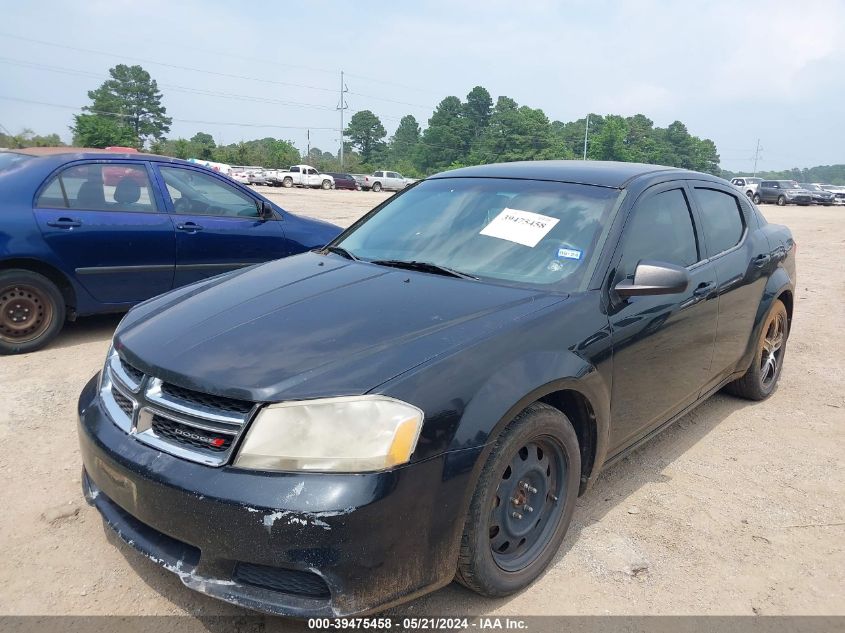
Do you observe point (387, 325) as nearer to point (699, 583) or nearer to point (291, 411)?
point (291, 411)

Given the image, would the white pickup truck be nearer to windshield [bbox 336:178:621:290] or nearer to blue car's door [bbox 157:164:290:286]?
blue car's door [bbox 157:164:290:286]

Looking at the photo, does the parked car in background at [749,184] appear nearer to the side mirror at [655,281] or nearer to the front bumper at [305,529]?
the side mirror at [655,281]

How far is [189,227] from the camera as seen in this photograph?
5.66 metres

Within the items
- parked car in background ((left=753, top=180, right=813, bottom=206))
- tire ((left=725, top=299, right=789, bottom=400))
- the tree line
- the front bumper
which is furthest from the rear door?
the tree line

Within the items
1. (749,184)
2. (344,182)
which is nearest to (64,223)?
(749,184)

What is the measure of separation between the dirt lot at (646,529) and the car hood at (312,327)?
2.86ft

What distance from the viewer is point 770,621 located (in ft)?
7.75

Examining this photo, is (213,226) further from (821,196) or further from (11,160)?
(821,196)

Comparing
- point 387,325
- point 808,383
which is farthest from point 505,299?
point 808,383

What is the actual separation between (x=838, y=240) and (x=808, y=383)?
12920 mm

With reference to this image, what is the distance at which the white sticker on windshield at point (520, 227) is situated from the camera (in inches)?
118

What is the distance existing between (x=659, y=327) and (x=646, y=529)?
904 mm

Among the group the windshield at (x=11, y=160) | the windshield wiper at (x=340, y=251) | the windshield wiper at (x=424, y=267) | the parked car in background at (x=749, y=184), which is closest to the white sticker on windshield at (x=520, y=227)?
the windshield wiper at (x=424, y=267)

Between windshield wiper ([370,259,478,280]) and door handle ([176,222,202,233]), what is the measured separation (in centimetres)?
308
